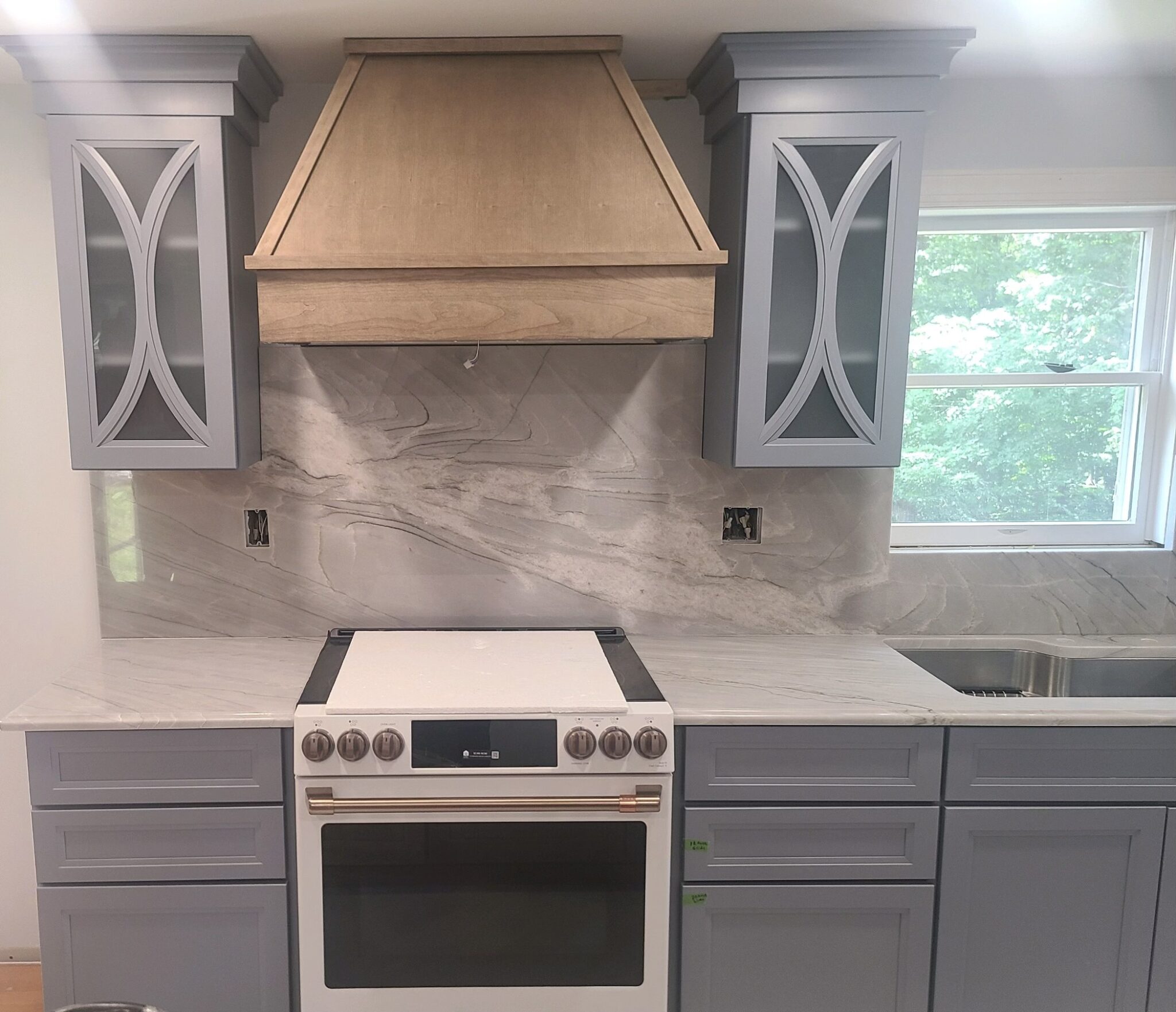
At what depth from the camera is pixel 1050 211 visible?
7.35 feet

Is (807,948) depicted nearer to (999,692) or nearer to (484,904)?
(484,904)

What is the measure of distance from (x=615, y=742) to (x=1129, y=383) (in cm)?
175

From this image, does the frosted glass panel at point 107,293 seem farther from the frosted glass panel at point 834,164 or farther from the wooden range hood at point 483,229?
the frosted glass panel at point 834,164

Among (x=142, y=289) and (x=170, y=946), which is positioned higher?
(x=142, y=289)

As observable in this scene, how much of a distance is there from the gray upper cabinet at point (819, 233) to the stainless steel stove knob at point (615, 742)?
26.9 inches

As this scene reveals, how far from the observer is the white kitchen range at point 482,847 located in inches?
66.2

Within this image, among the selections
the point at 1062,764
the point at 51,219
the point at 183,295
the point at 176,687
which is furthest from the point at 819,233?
the point at 51,219

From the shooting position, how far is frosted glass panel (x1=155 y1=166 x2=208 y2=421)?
185 centimetres

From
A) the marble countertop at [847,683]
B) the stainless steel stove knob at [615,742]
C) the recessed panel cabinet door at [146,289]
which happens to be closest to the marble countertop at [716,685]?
the marble countertop at [847,683]

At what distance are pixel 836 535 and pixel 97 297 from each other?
1895 millimetres

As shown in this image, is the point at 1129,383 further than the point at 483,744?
Yes

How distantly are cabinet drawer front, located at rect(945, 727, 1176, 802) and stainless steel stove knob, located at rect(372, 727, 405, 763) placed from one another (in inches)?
45.0

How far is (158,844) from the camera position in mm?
1746

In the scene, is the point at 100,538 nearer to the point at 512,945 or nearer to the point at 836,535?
the point at 512,945
